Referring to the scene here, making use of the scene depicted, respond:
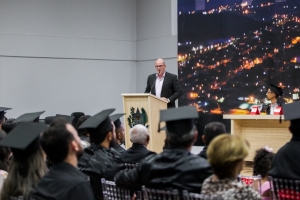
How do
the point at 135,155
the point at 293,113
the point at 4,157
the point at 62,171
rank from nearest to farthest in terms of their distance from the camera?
the point at 62,171 → the point at 293,113 → the point at 4,157 → the point at 135,155

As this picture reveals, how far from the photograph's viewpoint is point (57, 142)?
255 centimetres

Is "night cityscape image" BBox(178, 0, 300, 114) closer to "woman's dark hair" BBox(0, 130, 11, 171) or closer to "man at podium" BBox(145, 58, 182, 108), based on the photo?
"man at podium" BBox(145, 58, 182, 108)

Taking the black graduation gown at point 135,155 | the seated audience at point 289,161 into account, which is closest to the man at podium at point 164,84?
the black graduation gown at point 135,155

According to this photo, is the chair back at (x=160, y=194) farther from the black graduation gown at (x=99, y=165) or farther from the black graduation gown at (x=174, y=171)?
the black graduation gown at (x=99, y=165)

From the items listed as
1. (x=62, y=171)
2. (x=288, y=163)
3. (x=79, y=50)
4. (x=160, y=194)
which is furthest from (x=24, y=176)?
(x=79, y=50)

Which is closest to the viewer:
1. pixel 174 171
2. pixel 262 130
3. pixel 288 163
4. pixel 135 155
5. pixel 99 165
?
pixel 174 171

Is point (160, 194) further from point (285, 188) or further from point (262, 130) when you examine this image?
point (262, 130)

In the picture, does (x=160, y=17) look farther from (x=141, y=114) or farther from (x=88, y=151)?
(x=88, y=151)

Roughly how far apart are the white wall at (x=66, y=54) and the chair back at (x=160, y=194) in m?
7.35

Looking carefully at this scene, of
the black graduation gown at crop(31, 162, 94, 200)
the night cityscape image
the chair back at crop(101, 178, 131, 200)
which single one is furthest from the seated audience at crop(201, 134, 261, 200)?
the night cityscape image

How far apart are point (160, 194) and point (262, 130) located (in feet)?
14.8

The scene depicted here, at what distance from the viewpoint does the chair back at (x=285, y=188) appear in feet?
9.27

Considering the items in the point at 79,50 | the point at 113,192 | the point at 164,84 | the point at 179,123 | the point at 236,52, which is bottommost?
the point at 113,192

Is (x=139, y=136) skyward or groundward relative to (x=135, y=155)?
Answer: skyward
